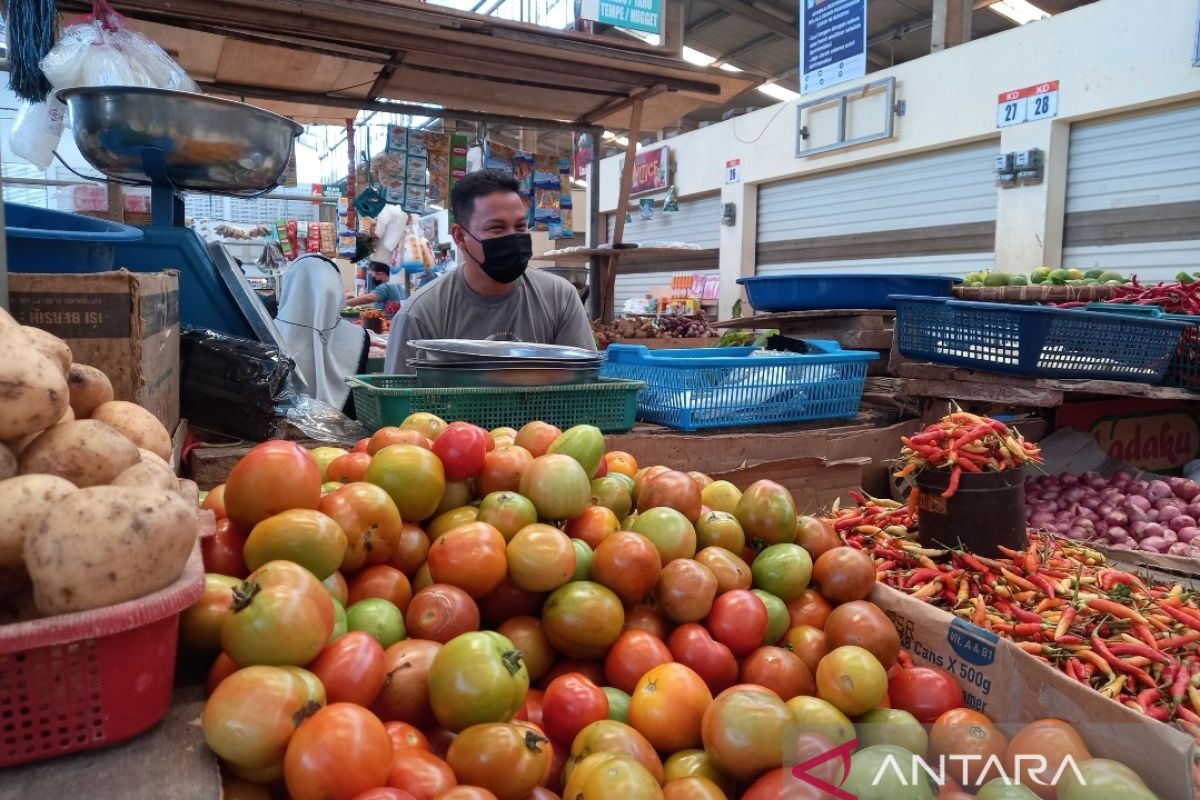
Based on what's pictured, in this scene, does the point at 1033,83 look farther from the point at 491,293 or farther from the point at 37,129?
the point at 37,129

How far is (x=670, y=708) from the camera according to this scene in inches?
53.6

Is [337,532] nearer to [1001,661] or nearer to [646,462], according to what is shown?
[1001,661]

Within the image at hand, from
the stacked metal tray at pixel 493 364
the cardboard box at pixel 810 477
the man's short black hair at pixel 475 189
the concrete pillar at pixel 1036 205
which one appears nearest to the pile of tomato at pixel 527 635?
the stacked metal tray at pixel 493 364

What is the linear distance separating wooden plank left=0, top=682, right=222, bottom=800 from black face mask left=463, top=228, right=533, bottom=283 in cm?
294

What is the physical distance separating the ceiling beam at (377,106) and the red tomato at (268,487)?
4.32 metres

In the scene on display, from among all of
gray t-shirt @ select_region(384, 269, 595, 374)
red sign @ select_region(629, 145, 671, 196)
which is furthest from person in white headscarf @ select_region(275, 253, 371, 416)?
red sign @ select_region(629, 145, 671, 196)

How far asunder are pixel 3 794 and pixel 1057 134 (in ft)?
31.6

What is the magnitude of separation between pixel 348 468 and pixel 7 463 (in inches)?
27.4

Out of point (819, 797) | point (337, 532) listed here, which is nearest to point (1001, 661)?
point (819, 797)

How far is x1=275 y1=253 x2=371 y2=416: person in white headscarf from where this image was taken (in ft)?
17.2

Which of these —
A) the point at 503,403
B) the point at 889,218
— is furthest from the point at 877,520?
the point at 889,218

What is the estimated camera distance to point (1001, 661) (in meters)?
1.63

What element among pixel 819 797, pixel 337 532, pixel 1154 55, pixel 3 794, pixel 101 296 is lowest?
pixel 819 797

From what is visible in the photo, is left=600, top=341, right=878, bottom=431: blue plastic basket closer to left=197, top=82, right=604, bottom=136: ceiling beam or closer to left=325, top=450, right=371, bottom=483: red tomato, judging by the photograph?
left=325, top=450, right=371, bottom=483: red tomato
